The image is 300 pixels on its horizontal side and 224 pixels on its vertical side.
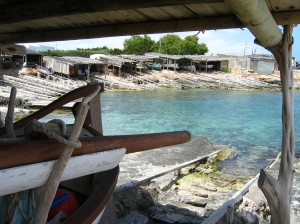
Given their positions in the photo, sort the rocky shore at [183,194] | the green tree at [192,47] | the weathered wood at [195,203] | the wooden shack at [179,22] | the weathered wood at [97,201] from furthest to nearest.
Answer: the green tree at [192,47]
the weathered wood at [195,203]
the rocky shore at [183,194]
the wooden shack at [179,22]
the weathered wood at [97,201]

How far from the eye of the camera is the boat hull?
5.40ft

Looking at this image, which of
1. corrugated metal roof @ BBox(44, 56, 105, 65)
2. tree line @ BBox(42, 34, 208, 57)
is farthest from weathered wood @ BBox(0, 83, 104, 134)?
tree line @ BBox(42, 34, 208, 57)

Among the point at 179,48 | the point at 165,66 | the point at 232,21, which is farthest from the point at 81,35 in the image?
the point at 179,48

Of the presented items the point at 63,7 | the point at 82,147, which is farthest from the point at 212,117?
the point at 82,147

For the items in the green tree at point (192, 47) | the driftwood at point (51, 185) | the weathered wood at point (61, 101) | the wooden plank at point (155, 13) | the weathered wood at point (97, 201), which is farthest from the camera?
the green tree at point (192, 47)

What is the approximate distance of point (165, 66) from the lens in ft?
171

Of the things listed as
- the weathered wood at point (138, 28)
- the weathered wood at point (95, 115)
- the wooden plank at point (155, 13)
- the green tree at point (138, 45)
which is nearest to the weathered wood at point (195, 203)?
the weathered wood at point (95, 115)

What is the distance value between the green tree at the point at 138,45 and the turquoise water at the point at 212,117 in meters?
21.3

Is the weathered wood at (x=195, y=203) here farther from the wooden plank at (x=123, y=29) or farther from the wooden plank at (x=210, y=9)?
the wooden plank at (x=210, y=9)

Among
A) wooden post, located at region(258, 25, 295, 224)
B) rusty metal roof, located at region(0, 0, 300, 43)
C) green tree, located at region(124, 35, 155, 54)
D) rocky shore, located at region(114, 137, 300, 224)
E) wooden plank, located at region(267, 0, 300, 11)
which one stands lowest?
rocky shore, located at region(114, 137, 300, 224)

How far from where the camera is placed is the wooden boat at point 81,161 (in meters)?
1.67

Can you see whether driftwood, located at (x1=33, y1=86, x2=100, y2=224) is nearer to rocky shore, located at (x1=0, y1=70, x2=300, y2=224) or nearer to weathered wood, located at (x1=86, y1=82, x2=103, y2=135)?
weathered wood, located at (x1=86, y1=82, x2=103, y2=135)

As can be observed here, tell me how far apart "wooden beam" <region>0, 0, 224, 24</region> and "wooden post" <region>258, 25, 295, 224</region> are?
1169 millimetres

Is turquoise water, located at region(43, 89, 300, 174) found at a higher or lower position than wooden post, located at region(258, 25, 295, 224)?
lower
